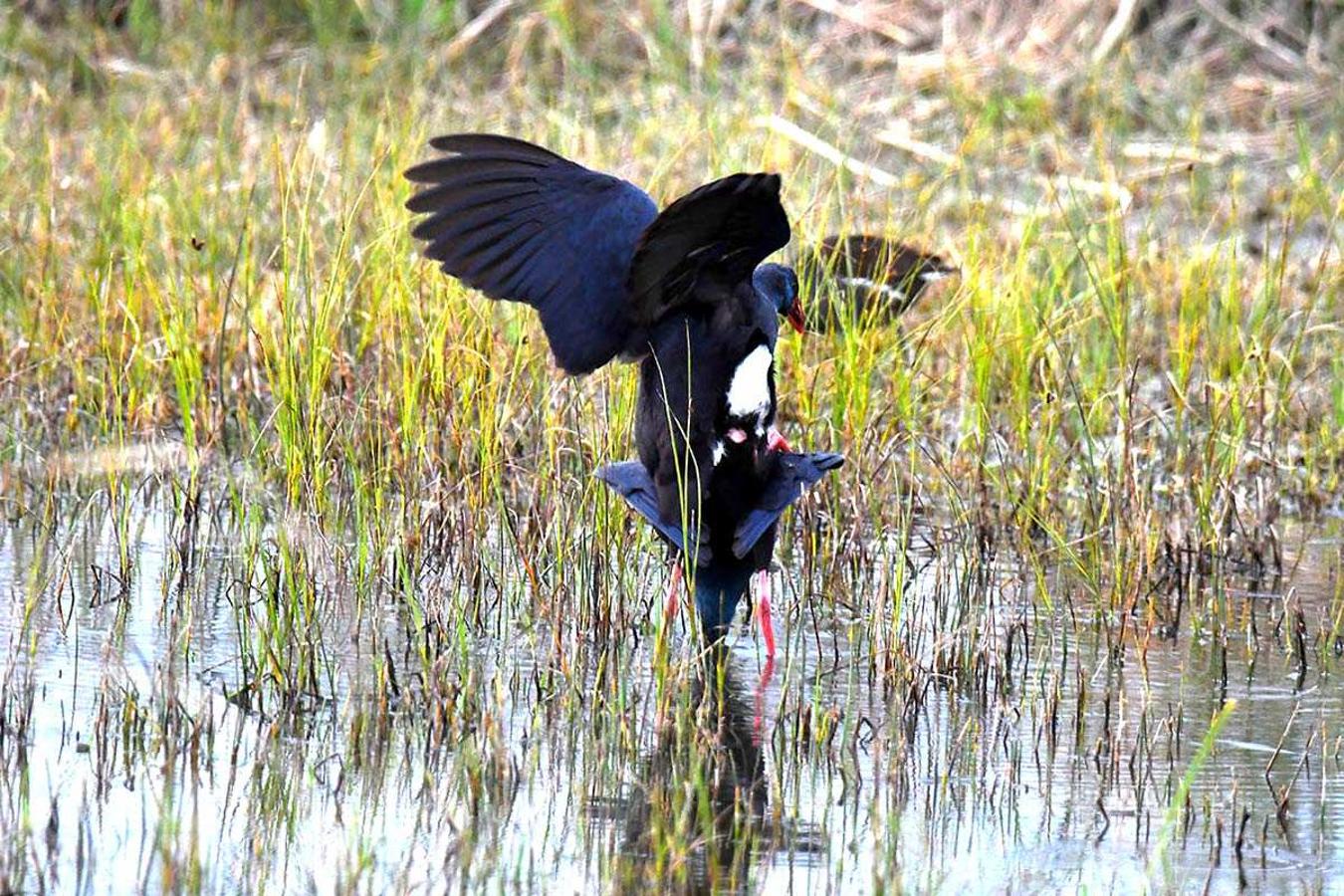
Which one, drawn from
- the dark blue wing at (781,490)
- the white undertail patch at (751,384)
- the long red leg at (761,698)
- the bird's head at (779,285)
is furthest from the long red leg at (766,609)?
the bird's head at (779,285)

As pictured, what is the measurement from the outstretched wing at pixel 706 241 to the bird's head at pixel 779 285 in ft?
0.94

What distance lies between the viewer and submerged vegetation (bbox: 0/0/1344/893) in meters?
3.45

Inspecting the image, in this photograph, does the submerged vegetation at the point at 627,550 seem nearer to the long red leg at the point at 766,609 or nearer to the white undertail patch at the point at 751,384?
the long red leg at the point at 766,609

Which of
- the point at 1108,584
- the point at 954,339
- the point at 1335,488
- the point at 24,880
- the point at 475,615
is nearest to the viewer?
the point at 24,880

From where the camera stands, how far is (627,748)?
12.2ft

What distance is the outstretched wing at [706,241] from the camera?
3.85 metres

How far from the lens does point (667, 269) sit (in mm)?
4164

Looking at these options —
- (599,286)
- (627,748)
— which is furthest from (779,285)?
(627,748)

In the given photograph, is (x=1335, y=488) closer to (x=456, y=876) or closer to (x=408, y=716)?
(x=408, y=716)

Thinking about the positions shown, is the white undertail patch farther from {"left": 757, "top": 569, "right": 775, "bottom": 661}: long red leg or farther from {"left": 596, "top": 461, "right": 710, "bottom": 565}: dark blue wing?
{"left": 757, "top": 569, "right": 775, "bottom": 661}: long red leg

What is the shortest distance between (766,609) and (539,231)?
0.87 meters

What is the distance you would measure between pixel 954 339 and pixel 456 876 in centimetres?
354

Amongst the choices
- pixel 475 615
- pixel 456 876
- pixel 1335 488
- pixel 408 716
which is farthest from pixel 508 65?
pixel 456 876

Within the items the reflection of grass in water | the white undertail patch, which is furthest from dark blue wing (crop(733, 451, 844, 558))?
the reflection of grass in water
